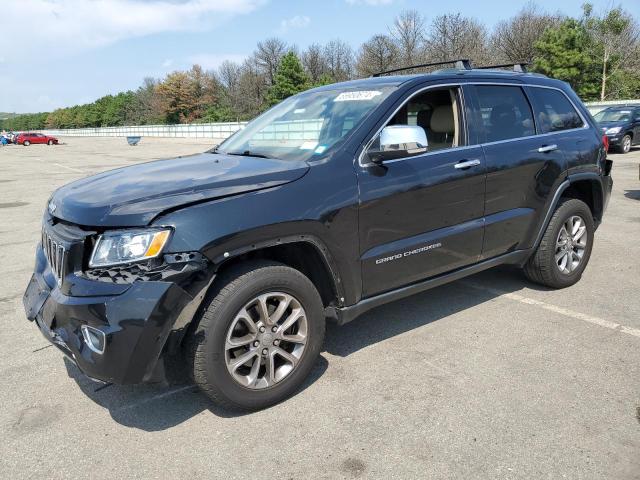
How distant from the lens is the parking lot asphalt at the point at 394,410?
2615 mm

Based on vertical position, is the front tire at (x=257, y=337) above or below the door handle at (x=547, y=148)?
below

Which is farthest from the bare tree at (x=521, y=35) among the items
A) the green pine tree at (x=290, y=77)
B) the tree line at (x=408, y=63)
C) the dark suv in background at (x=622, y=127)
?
the dark suv in background at (x=622, y=127)

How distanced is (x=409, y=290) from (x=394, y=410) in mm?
918

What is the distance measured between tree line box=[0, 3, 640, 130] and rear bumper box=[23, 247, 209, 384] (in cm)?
445

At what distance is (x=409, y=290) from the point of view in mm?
3697

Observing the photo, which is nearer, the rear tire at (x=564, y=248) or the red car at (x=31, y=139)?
the rear tire at (x=564, y=248)

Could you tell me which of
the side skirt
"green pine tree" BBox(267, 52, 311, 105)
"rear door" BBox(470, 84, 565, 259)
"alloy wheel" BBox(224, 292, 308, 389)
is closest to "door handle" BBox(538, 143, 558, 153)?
"rear door" BBox(470, 84, 565, 259)

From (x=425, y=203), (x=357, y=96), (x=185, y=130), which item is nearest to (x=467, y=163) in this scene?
(x=425, y=203)

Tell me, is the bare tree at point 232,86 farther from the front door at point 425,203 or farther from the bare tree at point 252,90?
the front door at point 425,203

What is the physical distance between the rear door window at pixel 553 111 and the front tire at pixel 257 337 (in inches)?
110

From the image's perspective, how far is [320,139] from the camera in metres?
3.55

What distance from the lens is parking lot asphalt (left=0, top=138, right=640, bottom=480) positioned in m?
2.62

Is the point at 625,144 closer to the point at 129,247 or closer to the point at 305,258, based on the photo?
the point at 305,258

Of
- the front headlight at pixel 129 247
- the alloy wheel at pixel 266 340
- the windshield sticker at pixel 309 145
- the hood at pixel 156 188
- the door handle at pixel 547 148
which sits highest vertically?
the windshield sticker at pixel 309 145
